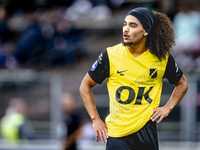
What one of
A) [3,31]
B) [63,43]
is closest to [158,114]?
[63,43]

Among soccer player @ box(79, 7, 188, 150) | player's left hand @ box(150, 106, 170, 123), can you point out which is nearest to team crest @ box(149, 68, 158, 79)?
soccer player @ box(79, 7, 188, 150)

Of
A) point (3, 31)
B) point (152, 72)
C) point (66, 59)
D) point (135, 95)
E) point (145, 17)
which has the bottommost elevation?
point (135, 95)

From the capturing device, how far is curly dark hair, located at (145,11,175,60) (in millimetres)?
3459

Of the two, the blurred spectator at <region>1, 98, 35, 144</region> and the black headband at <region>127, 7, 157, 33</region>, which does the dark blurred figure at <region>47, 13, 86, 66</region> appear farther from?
the black headband at <region>127, 7, 157, 33</region>

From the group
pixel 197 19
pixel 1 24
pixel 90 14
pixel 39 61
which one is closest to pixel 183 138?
pixel 197 19

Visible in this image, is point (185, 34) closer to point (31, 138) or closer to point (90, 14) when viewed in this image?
point (90, 14)

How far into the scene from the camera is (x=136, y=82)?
342cm

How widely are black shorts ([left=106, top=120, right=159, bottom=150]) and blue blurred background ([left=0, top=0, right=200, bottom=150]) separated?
11.0 ft

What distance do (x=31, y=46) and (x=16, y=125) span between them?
2.25m

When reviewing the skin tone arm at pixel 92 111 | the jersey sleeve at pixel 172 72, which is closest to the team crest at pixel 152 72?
the jersey sleeve at pixel 172 72

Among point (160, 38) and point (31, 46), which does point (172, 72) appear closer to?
point (160, 38)

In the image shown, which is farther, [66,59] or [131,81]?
[66,59]

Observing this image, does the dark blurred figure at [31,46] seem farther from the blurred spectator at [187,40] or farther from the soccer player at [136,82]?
the soccer player at [136,82]

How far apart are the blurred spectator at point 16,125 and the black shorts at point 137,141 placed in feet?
16.4
